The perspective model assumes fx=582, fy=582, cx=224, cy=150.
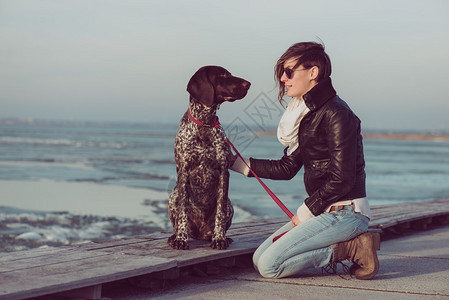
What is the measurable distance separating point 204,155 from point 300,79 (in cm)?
83

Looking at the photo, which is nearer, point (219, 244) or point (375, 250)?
point (375, 250)

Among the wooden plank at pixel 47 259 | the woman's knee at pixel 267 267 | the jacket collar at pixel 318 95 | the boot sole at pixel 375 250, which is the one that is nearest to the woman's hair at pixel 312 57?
the jacket collar at pixel 318 95

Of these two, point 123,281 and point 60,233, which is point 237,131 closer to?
point 123,281

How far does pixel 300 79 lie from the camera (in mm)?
3930

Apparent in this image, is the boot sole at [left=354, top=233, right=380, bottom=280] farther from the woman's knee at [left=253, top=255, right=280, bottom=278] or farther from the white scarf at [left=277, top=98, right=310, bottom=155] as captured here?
the white scarf at [left=277, top=98, right=310, bottom=155]

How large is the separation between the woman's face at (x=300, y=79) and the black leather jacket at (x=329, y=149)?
13cm

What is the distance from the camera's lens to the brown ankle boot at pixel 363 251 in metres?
3.69

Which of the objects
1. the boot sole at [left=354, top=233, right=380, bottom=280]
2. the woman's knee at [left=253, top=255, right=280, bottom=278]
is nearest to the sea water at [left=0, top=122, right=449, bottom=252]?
the woman's knee at [left=253, top=255, right=280, bottom=278]

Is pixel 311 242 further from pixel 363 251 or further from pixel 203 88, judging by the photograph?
pixel 203 88

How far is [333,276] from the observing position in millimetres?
3965

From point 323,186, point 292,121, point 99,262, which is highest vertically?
point 292,121

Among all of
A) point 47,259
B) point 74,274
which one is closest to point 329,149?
point 74,274

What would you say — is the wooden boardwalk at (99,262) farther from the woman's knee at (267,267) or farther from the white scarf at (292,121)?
the white scarf at (292,121)

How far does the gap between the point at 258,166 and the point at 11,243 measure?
346cm
